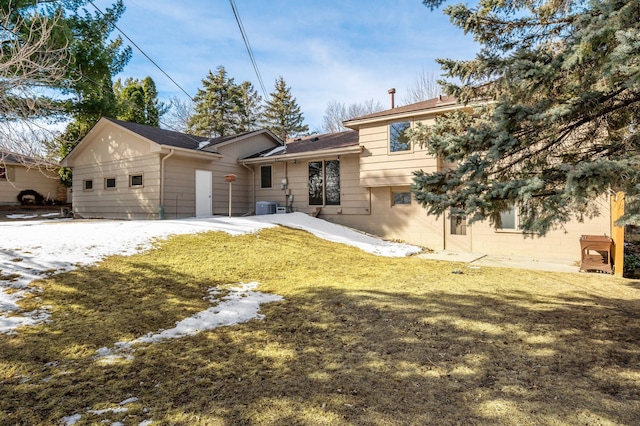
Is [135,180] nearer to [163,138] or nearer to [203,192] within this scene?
[163,138]

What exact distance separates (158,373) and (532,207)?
12.6 feet

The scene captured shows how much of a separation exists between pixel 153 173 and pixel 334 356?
11.7 m

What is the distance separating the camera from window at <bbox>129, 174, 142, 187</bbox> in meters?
13.1

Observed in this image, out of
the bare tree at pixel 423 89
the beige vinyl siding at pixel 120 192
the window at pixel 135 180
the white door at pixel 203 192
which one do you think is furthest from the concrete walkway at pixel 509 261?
the bare tree at pixel 423 89

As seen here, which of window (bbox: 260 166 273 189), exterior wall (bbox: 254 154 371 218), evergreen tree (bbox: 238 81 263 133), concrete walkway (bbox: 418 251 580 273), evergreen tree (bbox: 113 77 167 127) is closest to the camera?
concrete walkway (bbox: 418 251 580 273)

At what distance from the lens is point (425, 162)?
1074 cm

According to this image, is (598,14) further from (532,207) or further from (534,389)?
(534,389)

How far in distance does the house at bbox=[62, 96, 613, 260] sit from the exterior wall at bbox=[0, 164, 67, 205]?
24.7 ft

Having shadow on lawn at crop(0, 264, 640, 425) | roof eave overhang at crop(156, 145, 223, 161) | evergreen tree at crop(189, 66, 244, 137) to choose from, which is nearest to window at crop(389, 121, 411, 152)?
roof eave overhang at crop(156, 145, 223, 161)

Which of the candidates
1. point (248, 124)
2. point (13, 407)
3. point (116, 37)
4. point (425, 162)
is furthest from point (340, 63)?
point (248, 124)

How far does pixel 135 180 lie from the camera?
1330cm

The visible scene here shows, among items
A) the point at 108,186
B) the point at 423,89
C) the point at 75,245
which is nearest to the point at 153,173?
the point at 108,186

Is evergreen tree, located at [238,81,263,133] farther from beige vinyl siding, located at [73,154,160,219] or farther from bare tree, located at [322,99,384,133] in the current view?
beige vinyl siding, located at [73,154,160,219]

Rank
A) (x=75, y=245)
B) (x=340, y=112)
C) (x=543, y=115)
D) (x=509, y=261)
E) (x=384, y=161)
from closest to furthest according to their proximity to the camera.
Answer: (x=543, y=115) < (x=75, y=245) < (x=509, y=261) < (x=384, y=161) < (x=340, y=112)
